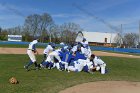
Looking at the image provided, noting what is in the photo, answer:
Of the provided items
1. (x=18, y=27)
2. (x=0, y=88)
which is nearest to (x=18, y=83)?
(x=0, y=88)

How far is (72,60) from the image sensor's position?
64.9 feet

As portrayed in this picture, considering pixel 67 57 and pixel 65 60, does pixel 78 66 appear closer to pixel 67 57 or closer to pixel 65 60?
pixel 65 60

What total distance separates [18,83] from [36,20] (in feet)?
311

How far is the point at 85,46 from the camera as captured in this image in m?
21.7

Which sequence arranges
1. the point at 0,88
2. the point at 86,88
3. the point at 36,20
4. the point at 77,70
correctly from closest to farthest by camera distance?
the point at 0,88
the point at 86,88
the point at 77,70
the point at 36,20

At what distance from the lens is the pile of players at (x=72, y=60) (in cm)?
1888

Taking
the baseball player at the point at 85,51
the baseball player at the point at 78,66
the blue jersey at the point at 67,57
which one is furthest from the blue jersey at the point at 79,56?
the baseball player at the point at 78,66

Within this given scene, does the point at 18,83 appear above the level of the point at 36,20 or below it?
below

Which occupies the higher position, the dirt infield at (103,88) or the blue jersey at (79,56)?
the blue jersey at (79,56)

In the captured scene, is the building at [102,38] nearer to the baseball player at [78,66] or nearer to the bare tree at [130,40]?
the bare tree at [130,40]

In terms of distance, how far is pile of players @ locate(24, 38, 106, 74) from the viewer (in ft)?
61.9

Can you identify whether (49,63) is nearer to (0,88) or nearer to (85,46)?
(85,46)

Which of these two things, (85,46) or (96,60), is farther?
(85,46)

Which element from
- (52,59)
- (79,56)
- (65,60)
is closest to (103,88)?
(65,60)
